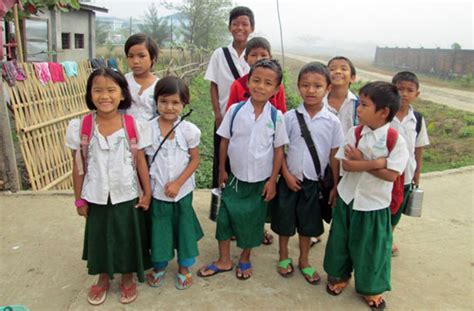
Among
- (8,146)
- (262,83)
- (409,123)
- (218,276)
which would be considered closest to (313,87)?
(262,83)

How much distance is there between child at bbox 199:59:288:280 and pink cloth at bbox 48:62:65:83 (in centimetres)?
327

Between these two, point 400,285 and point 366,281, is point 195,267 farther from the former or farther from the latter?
point 400,285

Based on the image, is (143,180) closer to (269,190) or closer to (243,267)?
(269,190)

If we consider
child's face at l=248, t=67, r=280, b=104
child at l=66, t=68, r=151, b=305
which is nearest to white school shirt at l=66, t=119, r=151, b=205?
child at l=66, t=68, r=151, b=305

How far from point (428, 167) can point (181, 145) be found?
20.3 ft

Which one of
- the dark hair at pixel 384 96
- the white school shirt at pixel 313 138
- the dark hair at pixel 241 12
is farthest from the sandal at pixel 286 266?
the dark hair at pixel 241 12

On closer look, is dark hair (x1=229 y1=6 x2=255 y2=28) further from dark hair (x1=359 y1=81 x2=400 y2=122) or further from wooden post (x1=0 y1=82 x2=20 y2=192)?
wooden post (x1=0 y1=82 x2=20 y2=192)

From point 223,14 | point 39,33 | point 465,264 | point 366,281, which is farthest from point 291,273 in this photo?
point 223,14

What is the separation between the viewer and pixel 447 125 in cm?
965

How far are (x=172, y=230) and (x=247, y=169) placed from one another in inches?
24.3

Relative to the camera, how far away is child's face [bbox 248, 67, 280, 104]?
8.11 feet

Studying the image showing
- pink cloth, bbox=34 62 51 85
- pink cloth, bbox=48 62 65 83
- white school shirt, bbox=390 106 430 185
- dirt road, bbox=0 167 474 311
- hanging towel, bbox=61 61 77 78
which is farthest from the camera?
hanging towel, bbox=61 61 77 78

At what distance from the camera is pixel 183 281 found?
103 inches

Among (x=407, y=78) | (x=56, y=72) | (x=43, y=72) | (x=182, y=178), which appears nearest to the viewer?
(x=182, y=178)
